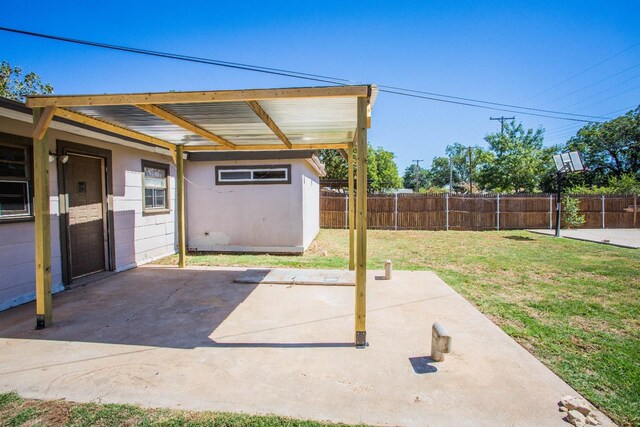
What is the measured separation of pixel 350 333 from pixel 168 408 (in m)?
1.96

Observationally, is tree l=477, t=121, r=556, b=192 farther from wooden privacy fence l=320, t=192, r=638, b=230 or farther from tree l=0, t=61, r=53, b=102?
tree l=0, t=61, r=53, b=102

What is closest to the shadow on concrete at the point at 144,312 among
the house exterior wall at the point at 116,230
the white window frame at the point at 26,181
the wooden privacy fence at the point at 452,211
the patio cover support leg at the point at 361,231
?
the patio cover support leg at the point at 361,231

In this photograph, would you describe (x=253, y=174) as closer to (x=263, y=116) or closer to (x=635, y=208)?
(x=263, y=116)

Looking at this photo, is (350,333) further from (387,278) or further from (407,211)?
(407,211)

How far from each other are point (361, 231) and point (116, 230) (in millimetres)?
5518

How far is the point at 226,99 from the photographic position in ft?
11.2

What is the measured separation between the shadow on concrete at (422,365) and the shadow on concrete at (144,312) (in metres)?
0.68

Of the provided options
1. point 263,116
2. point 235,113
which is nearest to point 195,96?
point 235,113

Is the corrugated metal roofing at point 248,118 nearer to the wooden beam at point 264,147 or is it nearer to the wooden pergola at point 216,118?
the wooden pergola at point 216,118

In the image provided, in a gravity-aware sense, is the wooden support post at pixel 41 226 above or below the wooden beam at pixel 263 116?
below

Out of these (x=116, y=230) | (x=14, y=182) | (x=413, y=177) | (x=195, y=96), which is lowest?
(x=116, y=230)

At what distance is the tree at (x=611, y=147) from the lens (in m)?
29.0

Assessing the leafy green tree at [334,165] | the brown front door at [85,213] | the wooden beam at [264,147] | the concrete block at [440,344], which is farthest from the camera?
the leafy green tree at [334,165]

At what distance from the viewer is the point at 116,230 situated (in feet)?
21.4
